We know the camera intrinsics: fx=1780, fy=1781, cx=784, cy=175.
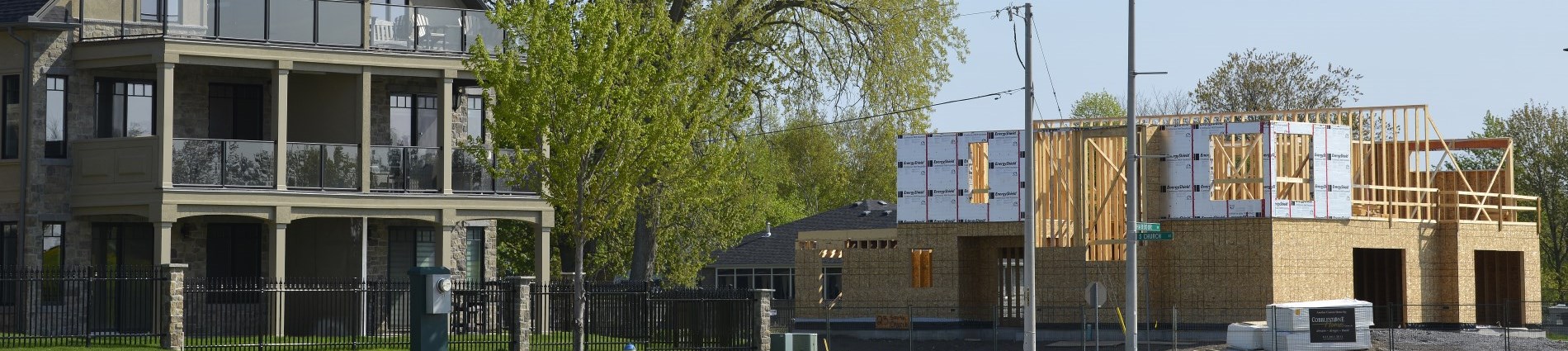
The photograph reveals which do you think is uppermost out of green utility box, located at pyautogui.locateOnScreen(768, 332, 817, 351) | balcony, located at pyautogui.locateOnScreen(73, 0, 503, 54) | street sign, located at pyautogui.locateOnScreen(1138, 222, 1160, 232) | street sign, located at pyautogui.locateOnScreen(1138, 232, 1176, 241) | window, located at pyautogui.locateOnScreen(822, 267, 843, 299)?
balcony, located at pyautogui.locateOnScreen(73, 0, 503, 54)

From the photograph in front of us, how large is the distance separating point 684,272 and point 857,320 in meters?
17.2

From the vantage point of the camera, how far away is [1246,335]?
35469 mm

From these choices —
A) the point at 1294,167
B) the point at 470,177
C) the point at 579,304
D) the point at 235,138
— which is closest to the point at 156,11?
the point at 235,138

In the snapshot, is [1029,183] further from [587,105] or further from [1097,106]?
[1097,106]

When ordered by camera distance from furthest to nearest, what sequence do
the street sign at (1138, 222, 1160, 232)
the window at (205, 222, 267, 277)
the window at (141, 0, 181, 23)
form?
the window at (205, 222, 267, 277), the window at (141, 0, 181, 23), the street sign at (1138, 222, 1160, 232)

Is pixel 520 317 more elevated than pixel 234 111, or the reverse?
pixel 234 111

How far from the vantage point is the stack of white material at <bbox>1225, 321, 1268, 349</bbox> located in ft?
116

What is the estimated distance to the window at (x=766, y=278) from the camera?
68.8 meters

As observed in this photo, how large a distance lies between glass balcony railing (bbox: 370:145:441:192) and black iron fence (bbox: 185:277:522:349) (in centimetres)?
203

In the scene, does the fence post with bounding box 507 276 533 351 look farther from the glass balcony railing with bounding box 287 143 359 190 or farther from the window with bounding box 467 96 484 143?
the window with bounding box 467 96 484 143

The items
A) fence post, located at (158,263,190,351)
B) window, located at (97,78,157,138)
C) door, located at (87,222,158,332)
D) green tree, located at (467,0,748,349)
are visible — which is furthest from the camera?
window, located at (97,78,157,138)

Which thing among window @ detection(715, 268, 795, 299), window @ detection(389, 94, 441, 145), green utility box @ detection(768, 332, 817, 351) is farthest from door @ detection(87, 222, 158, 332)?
window @ detection(715, 268, 795, 299)

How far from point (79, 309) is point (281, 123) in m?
4.73

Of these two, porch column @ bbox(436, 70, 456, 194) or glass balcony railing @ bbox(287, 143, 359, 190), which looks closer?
glass balcony railing @ bbox(287, 143, 359, 190)
